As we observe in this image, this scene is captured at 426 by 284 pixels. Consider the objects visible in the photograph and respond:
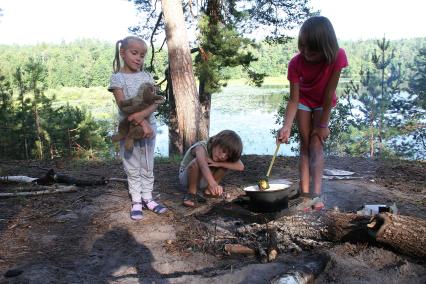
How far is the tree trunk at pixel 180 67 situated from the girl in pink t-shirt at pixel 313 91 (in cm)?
387

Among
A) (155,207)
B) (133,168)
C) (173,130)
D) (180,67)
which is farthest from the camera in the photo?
(173,130)

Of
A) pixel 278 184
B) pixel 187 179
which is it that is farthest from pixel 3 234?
pixel 278 184

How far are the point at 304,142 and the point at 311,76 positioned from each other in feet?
2.00

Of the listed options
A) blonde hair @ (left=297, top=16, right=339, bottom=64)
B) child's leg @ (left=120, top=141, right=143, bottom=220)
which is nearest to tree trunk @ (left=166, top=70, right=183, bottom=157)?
child's leg @ (left=120, top=141, right=143, bottom=220)

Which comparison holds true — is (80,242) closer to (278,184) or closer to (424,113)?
(278,184)

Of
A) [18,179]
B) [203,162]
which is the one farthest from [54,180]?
[203,162]

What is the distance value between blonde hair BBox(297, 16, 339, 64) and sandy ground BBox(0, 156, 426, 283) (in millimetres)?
1394

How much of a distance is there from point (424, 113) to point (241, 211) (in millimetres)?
22285

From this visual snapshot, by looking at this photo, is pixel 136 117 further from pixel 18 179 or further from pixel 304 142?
pixel 18 179

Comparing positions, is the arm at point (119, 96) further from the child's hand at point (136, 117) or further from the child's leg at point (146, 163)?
the child's leg at point (146, 163)

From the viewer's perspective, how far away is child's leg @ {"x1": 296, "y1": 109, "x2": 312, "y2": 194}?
3.46 metres

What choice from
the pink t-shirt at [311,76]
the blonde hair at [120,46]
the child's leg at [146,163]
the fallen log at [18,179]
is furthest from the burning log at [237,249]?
the fallen log at [18,179]

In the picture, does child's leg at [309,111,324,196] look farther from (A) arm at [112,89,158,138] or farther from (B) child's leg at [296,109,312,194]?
(A) arm at [112,89,158,138]

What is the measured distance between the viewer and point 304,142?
3516 mm
